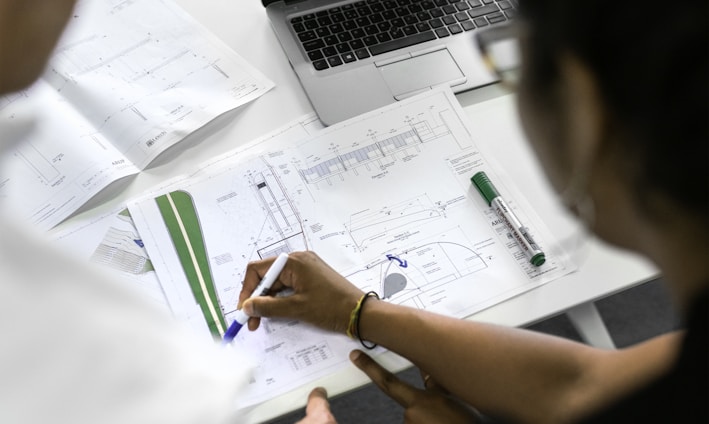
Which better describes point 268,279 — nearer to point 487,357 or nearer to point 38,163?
point 487,357

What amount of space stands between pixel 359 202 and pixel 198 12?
0.43 metres

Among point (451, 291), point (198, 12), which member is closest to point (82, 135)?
point (198, 12)

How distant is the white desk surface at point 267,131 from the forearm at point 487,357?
0.03 m

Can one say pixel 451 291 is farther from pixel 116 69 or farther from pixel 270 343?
pixel 116 69

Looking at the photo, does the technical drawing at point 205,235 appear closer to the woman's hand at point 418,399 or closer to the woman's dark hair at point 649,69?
the woman's hand at point 418,399

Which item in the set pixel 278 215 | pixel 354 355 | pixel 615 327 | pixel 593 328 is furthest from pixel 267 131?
pixel 615 327

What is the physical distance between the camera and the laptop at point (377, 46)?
3.29 ft

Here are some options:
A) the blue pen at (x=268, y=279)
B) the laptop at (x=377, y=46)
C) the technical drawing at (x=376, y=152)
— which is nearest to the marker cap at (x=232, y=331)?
the blue pen at (x=268, y=279)

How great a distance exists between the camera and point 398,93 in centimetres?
101

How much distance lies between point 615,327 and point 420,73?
85 cm

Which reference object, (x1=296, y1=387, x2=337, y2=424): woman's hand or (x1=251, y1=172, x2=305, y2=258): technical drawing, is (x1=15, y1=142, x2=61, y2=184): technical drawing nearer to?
(x1=251, y1=172, x2=305, y2=258): technical drawing

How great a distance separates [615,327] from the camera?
5.14 feet

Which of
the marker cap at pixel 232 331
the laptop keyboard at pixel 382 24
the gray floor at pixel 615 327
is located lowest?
the gray floor at pixel 615 327

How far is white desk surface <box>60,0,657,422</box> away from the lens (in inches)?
31.6
